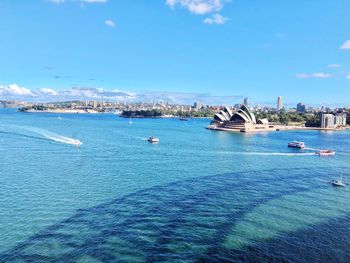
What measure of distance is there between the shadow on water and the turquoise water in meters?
0.03

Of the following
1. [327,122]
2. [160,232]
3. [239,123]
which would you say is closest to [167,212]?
[160,232]

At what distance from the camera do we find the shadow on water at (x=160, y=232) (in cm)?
904

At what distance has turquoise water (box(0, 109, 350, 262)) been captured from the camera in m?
9.35

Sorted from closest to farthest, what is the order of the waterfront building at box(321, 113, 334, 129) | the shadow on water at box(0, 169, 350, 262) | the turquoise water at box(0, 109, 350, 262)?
1. the shadow on water at box(0, 169, 350, 262)
2. the turquoise water at box(0, 109, 350, 262)
3. the waterfront building at box(321, 113, 334, 129)

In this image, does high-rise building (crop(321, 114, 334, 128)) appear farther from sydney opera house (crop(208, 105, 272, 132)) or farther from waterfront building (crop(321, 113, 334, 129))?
sydney opera house (crop(208, 105, 272, 132))

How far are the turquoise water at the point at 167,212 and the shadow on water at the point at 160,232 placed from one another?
27 mm

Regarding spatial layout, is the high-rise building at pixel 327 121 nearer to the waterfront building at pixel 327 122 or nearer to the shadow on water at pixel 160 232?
the waterfront building at pixel 327 122

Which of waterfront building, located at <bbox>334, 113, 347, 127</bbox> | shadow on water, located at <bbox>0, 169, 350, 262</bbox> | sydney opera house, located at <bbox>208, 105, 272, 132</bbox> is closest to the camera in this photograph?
shadow on water, located at <bbox>0, 169, 350, 262</bbox>

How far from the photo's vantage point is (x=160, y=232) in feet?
34.6

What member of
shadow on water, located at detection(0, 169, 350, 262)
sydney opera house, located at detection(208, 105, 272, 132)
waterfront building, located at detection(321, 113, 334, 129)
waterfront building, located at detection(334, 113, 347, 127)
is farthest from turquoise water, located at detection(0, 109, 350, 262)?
waterfront building, located at detection(334, 113, 347, 127)

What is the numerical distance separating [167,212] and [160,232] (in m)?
1.93

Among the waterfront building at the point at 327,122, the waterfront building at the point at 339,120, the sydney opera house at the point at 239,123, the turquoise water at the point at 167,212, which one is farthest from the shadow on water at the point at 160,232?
the waterfront building at the point at 339,120

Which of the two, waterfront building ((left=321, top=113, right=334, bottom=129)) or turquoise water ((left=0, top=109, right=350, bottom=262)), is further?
waterfront building ((left=321, top=113, right=334, bottom=129))

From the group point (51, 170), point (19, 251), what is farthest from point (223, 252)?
point (51, 170)
